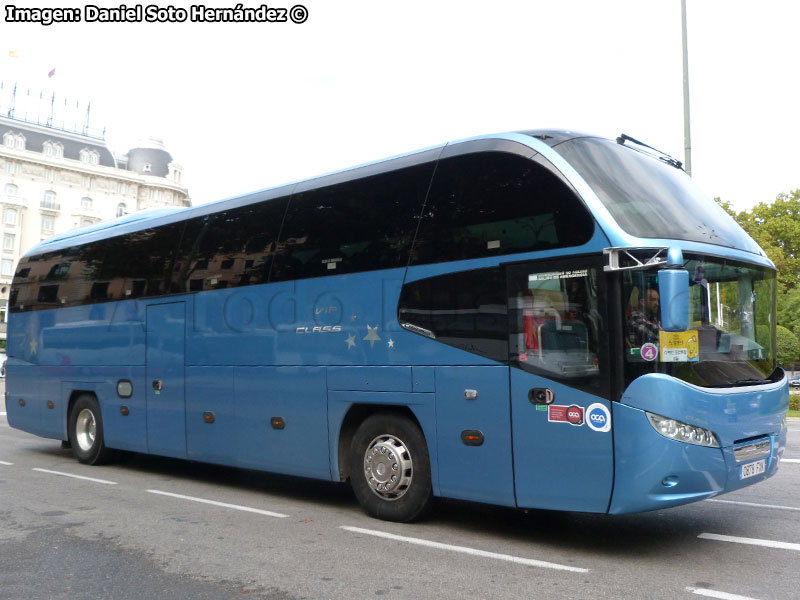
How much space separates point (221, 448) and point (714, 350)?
6032 millimetres

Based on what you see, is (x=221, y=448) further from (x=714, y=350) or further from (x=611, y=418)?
(x=714, y=350)

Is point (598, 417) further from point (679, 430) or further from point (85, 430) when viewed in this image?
point (85, 430)

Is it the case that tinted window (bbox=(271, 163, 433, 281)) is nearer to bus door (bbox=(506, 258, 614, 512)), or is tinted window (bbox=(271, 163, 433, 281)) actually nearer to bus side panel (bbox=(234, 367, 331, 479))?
bus side panel (bbox=(234, 367, 331, 479))

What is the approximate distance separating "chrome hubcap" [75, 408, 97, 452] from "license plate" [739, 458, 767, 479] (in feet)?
31.8

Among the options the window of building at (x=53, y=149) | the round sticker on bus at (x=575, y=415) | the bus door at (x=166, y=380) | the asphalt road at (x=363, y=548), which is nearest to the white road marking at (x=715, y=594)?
the asphalt road at (x=363, y=548)

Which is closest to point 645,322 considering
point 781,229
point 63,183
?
point 781,229

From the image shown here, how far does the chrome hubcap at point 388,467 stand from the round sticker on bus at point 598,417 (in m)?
2.01

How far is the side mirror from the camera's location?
5750 mm

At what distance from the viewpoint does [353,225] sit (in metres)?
8.34

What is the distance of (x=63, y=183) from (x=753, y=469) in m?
91.3

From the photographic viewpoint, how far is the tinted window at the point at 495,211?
654cm

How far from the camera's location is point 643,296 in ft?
20.0

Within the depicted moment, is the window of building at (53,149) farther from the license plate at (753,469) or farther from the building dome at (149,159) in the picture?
the license plate at (753,469)

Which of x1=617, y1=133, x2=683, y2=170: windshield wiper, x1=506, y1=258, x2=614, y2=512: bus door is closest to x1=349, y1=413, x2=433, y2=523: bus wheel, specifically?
x1=506, y1=258, x2=614, y2=512: bus door
